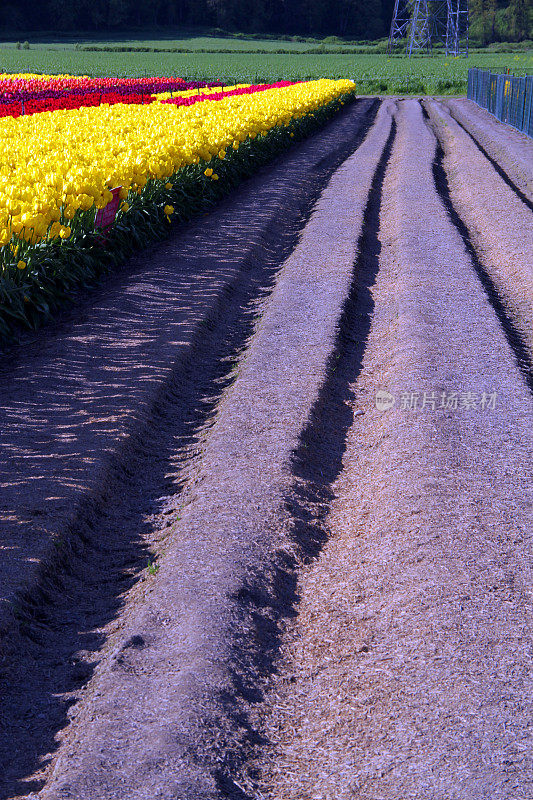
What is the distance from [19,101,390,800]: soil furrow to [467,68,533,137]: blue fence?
61.5ft

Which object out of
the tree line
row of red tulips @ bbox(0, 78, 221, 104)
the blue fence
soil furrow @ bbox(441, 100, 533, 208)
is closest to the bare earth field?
soil furrow @ bbox(441, 100, 533, 208)

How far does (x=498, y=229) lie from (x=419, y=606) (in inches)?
359

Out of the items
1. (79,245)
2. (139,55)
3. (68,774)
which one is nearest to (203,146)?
(79,245)

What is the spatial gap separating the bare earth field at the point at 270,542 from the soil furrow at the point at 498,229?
0.36 feet

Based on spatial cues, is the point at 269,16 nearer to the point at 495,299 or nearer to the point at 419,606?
the point at 495,299

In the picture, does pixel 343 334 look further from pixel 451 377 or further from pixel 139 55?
pixel 139 55

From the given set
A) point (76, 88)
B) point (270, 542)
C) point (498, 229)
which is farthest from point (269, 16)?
point (270, 542)

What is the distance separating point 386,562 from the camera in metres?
4.33

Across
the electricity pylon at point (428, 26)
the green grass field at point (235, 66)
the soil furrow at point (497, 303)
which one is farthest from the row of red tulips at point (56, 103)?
the electricity pylon at point (428, 26)

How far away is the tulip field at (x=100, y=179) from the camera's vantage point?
7680 mm

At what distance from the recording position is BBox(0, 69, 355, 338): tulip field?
25.2ft

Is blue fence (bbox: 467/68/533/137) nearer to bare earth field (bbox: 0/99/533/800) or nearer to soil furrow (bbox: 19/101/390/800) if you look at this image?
bare earth field (bbox: 0/99/533/800)

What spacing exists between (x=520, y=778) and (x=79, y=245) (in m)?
7.01

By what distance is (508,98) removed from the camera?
87.0 ft
